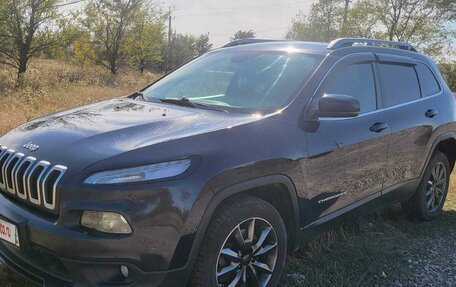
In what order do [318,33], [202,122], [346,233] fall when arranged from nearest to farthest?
[202,122], [346,233], [318,33]

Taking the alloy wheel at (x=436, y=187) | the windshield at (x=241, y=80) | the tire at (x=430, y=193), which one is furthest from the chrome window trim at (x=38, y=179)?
the alloy wheel at (x=436, y=187)

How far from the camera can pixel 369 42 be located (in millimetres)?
4188

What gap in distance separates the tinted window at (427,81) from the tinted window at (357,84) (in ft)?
3.34

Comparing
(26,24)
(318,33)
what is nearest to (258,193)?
(26,24)

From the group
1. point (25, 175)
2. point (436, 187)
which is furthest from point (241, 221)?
point (436, 187)

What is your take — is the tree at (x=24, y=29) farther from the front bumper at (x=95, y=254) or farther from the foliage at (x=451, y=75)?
the foliage at (x=451, y=75)

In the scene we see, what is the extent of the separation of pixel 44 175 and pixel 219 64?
206 cm

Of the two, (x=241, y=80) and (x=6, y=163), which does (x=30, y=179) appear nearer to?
(x=6, y=163)

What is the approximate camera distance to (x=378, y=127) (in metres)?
3.79

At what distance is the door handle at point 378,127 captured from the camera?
3.74 metres

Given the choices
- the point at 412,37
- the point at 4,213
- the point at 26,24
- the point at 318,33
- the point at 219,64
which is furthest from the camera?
the point at 318,33

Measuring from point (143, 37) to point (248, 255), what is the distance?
27.7 meters

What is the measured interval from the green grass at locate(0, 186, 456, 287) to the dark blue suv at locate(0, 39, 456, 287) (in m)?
0.37

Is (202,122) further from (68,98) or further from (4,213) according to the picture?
(68,98)
